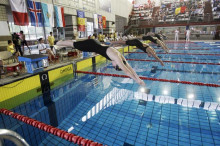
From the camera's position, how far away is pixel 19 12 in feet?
21.9

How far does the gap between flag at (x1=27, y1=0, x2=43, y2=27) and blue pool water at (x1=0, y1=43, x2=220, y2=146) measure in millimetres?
4985

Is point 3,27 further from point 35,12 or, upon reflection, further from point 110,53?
point 110,53

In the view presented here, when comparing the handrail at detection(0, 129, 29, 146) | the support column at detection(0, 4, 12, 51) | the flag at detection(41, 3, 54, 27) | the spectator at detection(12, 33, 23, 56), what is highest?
the flag at detection(41, 3, 54, 27)

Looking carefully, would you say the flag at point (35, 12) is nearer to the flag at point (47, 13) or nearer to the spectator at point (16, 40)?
the flag at point (47, 13)

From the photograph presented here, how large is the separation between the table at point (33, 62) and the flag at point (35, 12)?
4.60 m

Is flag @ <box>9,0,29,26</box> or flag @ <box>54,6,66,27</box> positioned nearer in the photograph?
flag @ <box>9,0,29,26</box>

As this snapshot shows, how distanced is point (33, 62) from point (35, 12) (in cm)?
514

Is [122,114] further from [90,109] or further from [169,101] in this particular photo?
[169,101]

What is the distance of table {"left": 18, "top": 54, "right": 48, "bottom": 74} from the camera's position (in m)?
3.79

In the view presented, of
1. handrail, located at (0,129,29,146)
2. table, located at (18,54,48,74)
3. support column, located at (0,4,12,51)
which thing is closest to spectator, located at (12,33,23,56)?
support column, located at (0,4,12,51)

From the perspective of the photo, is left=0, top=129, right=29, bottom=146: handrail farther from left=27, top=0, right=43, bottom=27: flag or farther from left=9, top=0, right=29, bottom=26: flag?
left=27, top=0, right=43, bottom=27: flag

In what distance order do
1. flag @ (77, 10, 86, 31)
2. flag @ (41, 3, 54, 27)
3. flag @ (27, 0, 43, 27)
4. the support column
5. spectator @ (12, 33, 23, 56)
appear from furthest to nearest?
1. flag @ (77, 10, 86, 31)
2. flag @ (41, 3, 54, 27)
3. flag @ (27, 0, 43, 27)
4. the support column
5. spectator @ (12, 33, 23, 56)

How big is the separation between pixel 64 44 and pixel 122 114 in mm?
2153

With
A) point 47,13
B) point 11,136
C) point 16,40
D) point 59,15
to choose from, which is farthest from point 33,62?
point 59,15
